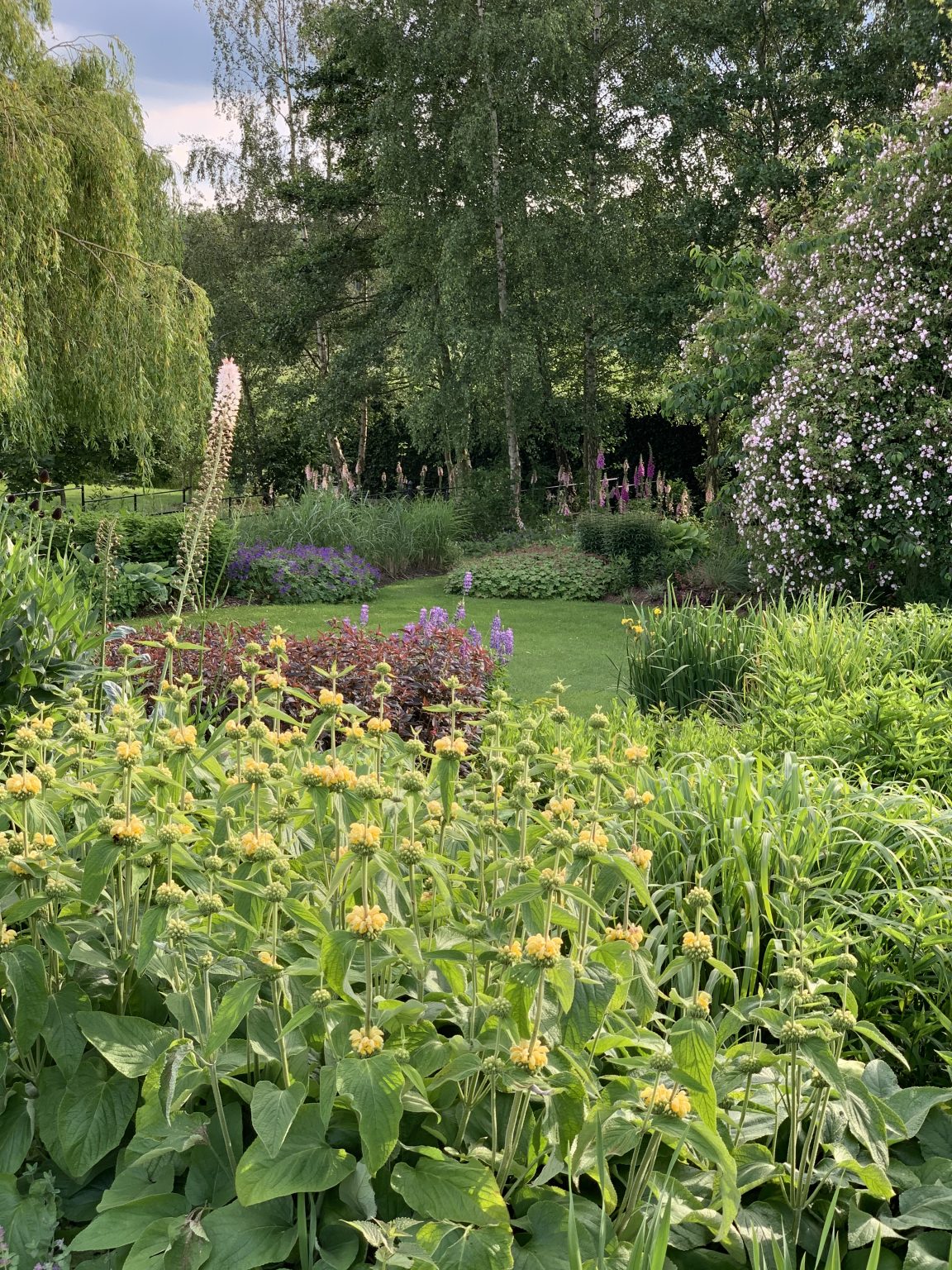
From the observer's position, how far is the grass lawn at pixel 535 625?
Answer: 6762 millimetres

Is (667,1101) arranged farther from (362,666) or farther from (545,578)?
(545,578)

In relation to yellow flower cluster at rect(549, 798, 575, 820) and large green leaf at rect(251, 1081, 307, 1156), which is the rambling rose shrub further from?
large green leaf at rect(251, 1081, 307, 1156)

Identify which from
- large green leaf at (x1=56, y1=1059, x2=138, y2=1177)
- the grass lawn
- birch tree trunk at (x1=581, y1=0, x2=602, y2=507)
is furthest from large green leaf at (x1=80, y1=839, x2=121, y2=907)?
birch tree trunk at (x1=581, y1=0, x2=602, y2=507)

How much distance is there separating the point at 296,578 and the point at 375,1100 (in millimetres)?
9659

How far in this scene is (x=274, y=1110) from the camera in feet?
4.20

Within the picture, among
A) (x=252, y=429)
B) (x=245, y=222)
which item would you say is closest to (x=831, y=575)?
(x=252, y=429)

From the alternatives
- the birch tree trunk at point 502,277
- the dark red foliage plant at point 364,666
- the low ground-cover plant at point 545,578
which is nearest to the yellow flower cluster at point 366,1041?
the dark red foliage plant at point 364,666

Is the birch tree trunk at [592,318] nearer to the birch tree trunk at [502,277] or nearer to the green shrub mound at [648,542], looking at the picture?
the birch tree trunk at [502,277]

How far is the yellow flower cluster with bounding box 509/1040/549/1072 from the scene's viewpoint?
4.22ft

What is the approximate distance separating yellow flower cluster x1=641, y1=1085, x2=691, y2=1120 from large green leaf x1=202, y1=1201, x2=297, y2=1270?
527mm

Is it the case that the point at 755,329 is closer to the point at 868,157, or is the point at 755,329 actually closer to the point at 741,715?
the point at 868,157

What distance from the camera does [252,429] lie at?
2109cm

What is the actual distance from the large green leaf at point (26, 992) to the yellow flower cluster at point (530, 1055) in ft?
2.45

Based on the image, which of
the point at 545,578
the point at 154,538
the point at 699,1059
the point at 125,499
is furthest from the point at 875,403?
the point at 125,499
